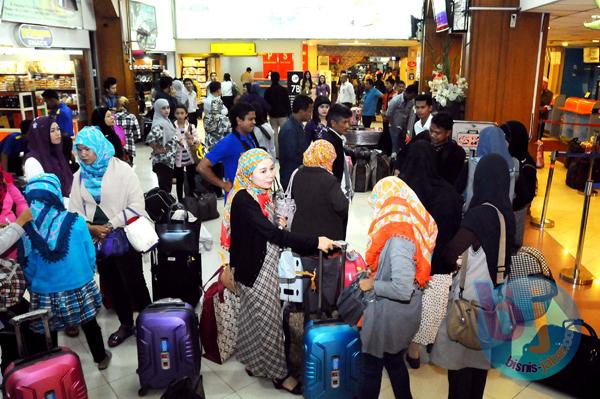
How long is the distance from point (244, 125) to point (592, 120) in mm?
9865

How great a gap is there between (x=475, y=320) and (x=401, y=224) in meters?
0.59

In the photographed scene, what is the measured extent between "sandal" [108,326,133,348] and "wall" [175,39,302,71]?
14.5m

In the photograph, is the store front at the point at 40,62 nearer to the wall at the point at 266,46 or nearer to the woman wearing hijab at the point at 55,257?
Answer: the wall at the point at 266,46

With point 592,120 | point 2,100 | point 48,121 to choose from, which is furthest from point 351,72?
point 48,121

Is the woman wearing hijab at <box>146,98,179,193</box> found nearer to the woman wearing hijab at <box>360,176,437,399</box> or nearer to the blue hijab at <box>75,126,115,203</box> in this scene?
the blue hijab at <box>75,126,115,203</box>

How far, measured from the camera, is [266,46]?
17.1m

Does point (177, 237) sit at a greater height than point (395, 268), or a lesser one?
lesser

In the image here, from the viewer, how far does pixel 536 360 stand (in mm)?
3207

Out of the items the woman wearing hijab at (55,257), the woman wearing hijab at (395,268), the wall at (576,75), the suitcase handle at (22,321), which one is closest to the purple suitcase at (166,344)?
the woman wearing hijab at (55,257)

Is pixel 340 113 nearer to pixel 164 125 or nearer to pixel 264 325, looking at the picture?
pixel 164 125

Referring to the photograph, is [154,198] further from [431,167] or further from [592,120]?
[592,120]

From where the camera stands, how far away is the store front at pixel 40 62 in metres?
8.69

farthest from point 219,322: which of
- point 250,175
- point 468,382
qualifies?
point 468,382

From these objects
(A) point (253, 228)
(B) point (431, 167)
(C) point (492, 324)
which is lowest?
(C) point (492, 324)
